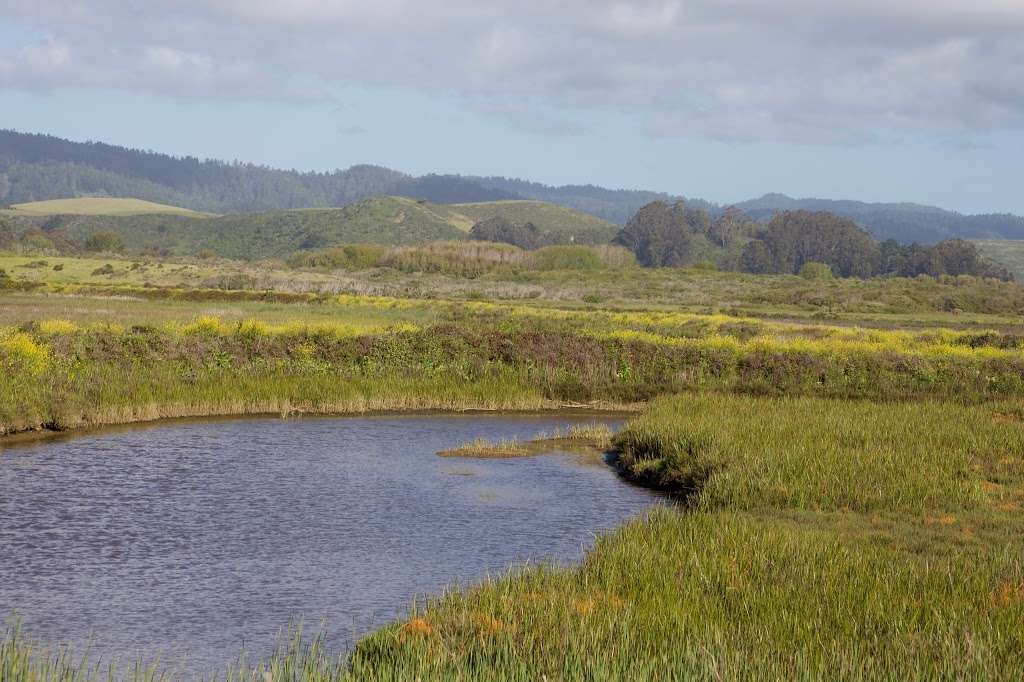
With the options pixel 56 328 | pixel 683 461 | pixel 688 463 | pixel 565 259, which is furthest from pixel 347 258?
pixel 688 463

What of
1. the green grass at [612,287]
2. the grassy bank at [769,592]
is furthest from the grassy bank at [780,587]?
the green grass at [612,287]

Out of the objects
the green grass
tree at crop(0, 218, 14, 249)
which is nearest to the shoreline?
the green grass

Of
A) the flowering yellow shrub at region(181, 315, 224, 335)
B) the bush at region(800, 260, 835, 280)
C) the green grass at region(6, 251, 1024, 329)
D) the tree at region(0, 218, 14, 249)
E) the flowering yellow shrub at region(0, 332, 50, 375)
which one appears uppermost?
the flowering yellow shrub at region(0, 332, 50, 375)

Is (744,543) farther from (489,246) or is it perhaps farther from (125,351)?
(489,246)

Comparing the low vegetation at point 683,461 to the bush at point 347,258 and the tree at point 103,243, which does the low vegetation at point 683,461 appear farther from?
the tree at point 103,243

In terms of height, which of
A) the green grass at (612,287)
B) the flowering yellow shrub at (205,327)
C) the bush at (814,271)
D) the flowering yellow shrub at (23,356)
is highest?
the flowering yellow shrub at (23,356)

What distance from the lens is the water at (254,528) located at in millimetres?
14414

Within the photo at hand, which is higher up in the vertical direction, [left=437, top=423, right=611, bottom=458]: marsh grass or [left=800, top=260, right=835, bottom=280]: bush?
[left=437, top=423, right=611, bottom=458]: marsh grass

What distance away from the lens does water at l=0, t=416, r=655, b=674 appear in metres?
14.4

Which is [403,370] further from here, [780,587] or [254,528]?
[780,587]

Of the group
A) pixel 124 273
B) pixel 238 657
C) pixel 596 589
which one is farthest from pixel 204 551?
pixel 124 273

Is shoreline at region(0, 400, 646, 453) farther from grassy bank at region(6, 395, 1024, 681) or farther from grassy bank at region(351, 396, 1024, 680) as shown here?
grassy bank at region(6, 395, 1024, 681)

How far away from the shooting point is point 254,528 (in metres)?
19.2

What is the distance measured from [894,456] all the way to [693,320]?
46.0m
